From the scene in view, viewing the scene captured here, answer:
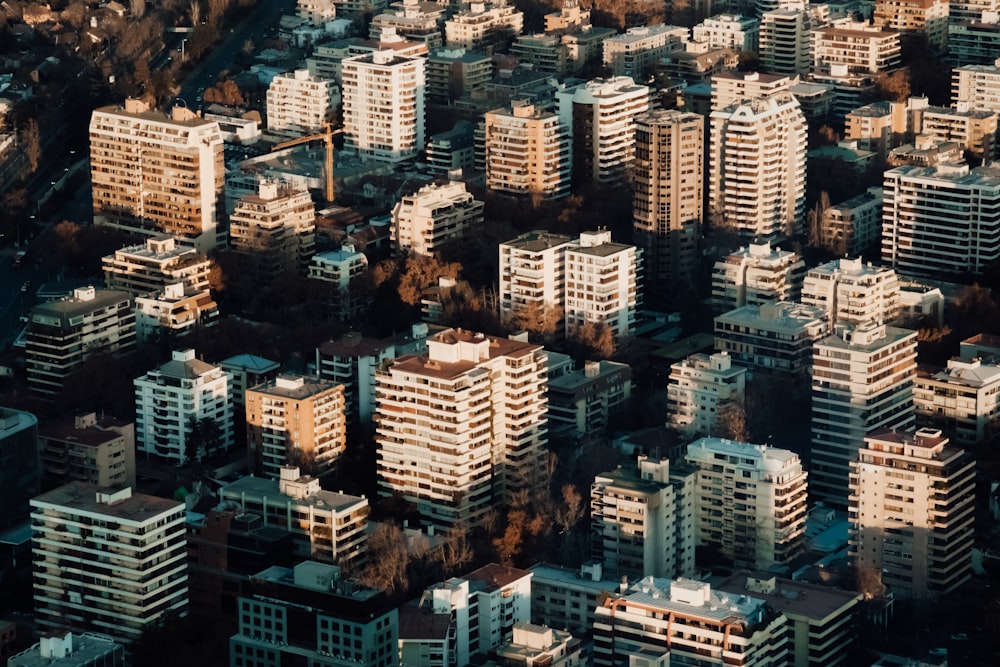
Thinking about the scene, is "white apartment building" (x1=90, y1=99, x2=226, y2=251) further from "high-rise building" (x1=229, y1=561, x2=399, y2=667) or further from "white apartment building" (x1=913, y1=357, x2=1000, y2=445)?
"high-rise building" (x1=229, y1=561, x2=399, y2=667)

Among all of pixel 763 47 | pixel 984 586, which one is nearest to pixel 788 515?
pixel 984 586

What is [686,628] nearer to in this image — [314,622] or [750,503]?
[314,622]

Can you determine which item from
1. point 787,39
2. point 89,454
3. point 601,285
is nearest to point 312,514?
point 89,454

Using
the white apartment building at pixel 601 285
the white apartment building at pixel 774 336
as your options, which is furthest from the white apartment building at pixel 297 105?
the white apartment building at pixel 774 336

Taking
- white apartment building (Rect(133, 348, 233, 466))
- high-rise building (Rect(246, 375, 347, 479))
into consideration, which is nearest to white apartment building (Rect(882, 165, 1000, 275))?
high-rise building (Rect(246, 375, 347, 479))

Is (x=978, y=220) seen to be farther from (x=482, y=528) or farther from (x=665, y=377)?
(x=482, y=528)
